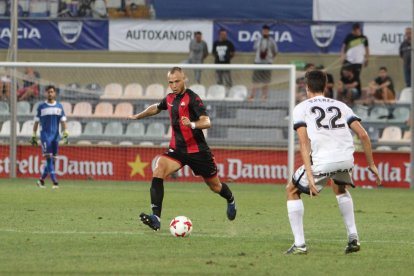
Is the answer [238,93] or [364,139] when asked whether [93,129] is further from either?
[364,139]

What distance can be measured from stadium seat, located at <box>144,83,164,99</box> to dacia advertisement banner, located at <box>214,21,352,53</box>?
3.15 m

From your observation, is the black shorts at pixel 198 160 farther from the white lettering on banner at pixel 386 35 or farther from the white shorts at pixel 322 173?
the white lettering on banner at pixel 386 35

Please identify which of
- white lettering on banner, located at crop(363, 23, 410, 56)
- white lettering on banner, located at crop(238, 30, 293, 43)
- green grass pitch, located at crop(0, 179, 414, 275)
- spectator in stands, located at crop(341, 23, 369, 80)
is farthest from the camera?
white lettering on banner, located at crop(238, 30, 293, 43)

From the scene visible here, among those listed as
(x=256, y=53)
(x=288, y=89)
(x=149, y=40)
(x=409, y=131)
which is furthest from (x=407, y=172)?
(x=149, y=40)

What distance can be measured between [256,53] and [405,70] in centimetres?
404

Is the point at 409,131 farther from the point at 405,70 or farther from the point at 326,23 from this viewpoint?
the point at 326,23

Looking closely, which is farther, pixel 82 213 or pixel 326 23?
pixel 326 23

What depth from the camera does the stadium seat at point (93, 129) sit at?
27078mm

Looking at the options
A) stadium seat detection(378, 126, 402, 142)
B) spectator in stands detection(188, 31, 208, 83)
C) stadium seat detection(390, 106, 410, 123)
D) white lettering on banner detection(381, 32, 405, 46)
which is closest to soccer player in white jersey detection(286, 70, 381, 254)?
stadium seat detection(378, 126, 402, 142)

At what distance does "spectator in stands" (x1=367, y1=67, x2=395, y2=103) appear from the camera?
28.0 meters

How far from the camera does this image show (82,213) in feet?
54.7

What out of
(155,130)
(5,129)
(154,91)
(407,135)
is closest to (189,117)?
(155,130)

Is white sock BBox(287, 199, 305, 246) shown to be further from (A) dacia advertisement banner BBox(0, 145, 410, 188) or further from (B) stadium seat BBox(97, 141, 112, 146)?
Answer: (B) stadium seat BBox(97, 141, 112, 146)

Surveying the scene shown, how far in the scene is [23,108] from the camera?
27.7 meters
